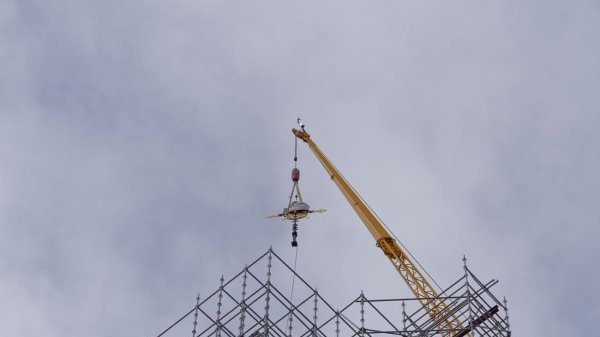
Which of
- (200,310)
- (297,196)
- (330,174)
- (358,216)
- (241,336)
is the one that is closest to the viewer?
(241,336)

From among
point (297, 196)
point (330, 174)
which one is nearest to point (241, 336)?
point (297, 196)

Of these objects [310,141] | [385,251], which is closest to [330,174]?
[310,141]

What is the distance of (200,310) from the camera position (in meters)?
35.7

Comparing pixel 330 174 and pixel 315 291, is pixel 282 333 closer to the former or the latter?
pixel 315 291

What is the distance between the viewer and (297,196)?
74.4 m

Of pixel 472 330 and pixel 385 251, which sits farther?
pixel 385 251

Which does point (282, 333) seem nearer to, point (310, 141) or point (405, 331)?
point (405, 331)

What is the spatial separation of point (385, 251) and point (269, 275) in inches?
1752

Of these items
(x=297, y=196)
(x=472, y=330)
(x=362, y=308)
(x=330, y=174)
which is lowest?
(x=472, y=330)

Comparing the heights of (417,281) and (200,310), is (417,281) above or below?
above

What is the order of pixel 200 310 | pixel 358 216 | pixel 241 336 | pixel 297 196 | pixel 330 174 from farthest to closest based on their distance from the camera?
pixel 330 174
pixel 358 216
pixel 297 196
pixel 200 310
pixel 241 336

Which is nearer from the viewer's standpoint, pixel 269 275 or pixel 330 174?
pixel 269 275

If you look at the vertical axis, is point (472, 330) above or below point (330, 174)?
below

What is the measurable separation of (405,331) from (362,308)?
180 centimetres
